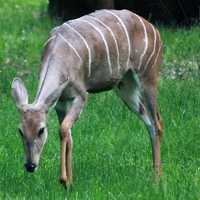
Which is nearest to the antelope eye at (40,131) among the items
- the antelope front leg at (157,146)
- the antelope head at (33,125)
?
the antelope head at (33,125)

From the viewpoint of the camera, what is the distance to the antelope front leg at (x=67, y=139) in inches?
242

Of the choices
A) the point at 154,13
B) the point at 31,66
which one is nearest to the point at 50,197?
the point at 31,66

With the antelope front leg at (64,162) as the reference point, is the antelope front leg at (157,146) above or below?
below

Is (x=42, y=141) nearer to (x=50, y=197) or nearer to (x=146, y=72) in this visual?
(x=50, y=197)

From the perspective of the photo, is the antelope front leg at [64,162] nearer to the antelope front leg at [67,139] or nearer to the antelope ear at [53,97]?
the antelope front leg at [67,139]

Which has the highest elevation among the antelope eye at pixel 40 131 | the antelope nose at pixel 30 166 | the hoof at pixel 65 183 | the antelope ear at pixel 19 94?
the antelope ear at pixel 19 94

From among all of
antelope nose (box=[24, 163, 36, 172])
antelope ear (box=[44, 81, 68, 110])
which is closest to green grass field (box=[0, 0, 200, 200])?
antelope nose (box=[24, 163, 36, 172])

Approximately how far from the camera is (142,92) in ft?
23.2

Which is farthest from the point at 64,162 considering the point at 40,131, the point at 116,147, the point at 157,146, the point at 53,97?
the point at 116,147

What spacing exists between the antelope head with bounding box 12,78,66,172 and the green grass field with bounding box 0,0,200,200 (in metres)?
0.32

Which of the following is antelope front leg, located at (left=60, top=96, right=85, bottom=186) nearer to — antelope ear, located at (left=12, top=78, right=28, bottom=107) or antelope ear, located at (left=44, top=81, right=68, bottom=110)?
antelope ear, located at (left=44, top=81, right=68, bottom=110)

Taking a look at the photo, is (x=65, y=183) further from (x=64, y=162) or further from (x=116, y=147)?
(x=116, y=147)

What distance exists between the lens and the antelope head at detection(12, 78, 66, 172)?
19.4 ft

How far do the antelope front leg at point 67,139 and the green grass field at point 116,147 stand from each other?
10 centimetres
